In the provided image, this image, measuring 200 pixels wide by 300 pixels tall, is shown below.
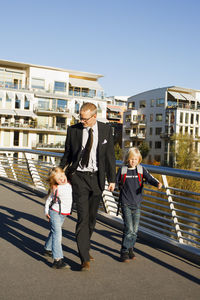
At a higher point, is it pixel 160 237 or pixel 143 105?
pixel 143 105

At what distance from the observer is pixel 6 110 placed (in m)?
55.8

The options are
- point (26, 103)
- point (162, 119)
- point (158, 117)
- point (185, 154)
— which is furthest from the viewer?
point (158, 117)

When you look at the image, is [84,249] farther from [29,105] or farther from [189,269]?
[29,105]

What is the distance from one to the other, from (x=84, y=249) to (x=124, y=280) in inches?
22.8

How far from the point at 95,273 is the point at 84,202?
2.55ft

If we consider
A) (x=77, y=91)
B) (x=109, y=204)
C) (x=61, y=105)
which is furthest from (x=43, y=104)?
(x=109, y=204)

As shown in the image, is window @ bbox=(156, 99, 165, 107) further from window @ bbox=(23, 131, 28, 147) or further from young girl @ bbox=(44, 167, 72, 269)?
young girl @ bbox=(44, 167, 72, 269)

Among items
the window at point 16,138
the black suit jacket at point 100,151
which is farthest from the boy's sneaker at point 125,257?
the window at point 16,138

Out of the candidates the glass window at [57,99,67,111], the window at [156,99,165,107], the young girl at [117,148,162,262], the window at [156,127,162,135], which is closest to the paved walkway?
the young girl at [117,148,162,262]

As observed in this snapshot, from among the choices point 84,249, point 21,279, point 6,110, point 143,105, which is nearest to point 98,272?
→ point 84,249

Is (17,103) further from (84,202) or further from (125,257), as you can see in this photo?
(84,202)

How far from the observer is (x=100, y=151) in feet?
15.3

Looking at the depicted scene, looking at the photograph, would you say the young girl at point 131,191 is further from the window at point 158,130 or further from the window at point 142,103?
the window at point 142,103

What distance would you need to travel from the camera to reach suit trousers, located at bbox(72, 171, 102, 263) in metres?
4.50
